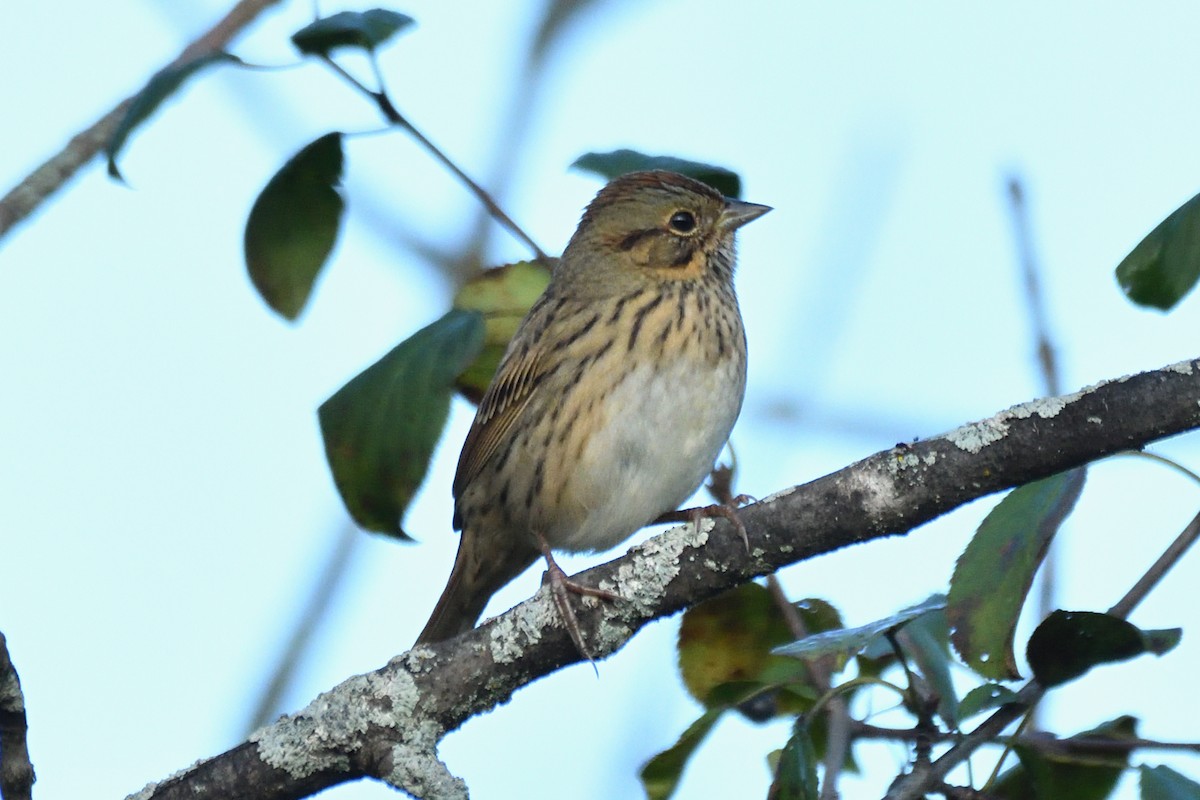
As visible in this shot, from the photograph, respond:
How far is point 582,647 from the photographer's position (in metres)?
3.36

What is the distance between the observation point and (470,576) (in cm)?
526

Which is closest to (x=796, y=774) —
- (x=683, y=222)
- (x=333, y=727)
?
(x=333, y=727)

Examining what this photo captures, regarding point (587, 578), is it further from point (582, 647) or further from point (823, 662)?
point (823, 662)

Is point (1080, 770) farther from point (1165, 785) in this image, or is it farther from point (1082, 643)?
point (1082, 643)

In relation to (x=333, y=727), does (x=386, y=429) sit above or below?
above

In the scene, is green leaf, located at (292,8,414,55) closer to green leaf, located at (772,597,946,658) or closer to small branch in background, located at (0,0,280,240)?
small branch in background, located at (0,0,280,240)

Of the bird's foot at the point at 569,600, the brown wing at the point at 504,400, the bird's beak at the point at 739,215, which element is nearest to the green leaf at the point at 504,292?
the brown wing at the point at 504,400

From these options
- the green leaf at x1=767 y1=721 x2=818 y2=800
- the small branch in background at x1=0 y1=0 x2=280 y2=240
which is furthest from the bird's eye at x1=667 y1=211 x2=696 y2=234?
the green leaf at x1=767 y1=721 x2=818 y2=800

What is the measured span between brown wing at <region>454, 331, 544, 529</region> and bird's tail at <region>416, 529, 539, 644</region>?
0.84ft

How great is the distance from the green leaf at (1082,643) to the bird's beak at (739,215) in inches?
115

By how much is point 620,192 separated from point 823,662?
2.68 meters

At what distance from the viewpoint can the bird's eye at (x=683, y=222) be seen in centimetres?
559

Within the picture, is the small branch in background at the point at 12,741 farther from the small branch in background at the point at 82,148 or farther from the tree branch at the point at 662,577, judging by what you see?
the small branch in background at the point at 82,148

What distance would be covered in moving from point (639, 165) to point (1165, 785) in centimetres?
218
